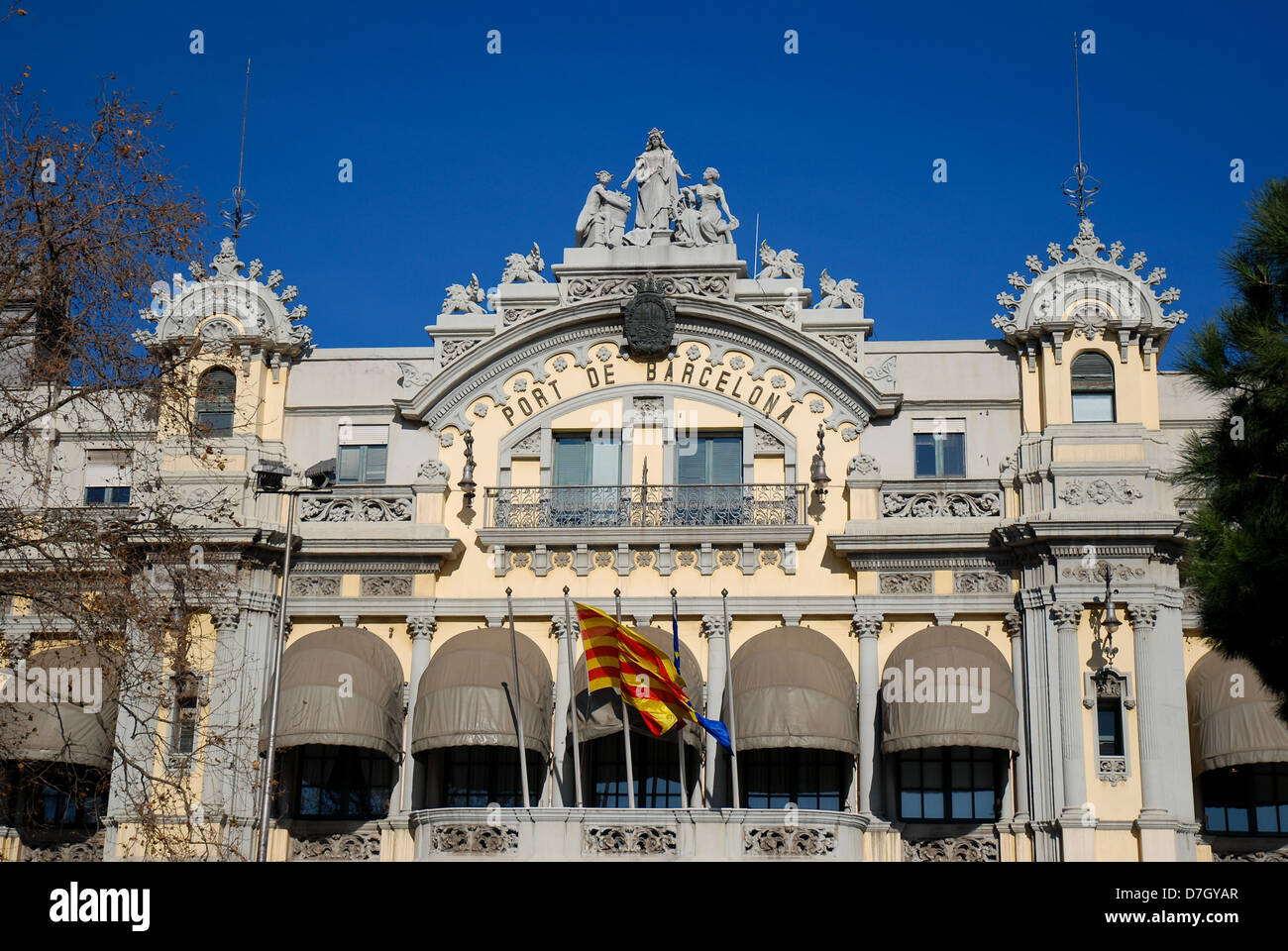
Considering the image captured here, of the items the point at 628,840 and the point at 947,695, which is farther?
the point at 947,695

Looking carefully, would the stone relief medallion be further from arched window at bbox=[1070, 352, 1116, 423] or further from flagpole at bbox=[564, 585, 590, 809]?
arched window at bbox=[1070, 352, 1116, 423]

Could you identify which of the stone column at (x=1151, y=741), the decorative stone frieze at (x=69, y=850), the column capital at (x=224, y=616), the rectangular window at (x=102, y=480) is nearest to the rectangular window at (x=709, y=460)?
the stone column at (x=1151, y=741)

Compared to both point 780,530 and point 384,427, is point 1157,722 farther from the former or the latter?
point 384,427

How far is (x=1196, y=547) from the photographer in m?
18.1

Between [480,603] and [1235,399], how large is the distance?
18758 millimetres

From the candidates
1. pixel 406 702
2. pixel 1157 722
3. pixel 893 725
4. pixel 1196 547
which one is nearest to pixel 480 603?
pixel 406 702

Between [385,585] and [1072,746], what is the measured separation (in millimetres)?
13117

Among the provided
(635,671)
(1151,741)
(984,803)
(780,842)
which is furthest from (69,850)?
(1151,741)

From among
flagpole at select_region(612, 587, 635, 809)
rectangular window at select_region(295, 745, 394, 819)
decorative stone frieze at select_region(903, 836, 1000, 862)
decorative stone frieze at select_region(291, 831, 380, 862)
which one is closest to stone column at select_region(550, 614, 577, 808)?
flagpole at select_region(612, 587, 635, 809)

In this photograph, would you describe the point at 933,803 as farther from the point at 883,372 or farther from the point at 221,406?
the point at 221,406

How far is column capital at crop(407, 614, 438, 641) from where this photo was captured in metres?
33.5

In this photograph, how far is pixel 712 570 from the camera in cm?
3353

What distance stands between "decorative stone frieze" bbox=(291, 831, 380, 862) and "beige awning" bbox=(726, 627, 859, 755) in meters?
7.06
